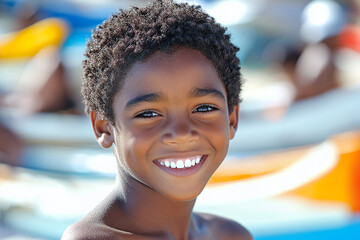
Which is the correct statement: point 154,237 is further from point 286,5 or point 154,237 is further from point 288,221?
point 286,5

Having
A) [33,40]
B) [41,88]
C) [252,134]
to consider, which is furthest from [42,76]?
[252,134]

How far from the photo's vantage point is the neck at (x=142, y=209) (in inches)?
53.4

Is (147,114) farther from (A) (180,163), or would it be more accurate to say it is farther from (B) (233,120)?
(B) (233,120)

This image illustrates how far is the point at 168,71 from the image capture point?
1.23 metres

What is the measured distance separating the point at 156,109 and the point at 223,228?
0.54 meters

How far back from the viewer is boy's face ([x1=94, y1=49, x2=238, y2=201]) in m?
1.23

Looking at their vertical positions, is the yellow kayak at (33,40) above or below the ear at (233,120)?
above

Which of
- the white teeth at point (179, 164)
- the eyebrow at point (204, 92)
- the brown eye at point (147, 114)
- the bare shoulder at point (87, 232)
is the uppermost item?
the eyebrow at point (204, 92)

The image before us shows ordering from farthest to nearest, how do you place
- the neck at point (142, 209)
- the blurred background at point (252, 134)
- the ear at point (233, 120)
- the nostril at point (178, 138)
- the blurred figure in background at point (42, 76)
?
the blurred figure in background at point (42, 76)
the blurred background at point (252, 134)
the ear at point (233, 120)
the neck at point (142, 209)
the nostril at point (178, 138)

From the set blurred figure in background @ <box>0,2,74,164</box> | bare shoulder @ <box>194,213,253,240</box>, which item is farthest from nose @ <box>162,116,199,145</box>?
blurred figure in background @ <box>0,2,74,164</box>

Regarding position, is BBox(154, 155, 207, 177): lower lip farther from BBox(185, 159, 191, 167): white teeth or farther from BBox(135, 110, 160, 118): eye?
BBox(135, 110, 160, 118): eye

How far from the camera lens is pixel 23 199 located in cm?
377

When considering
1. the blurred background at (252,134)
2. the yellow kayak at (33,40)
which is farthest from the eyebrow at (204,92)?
the yellow kayak at (33,40)

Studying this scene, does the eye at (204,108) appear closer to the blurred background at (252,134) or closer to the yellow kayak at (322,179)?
the blurred background at (252,134)
